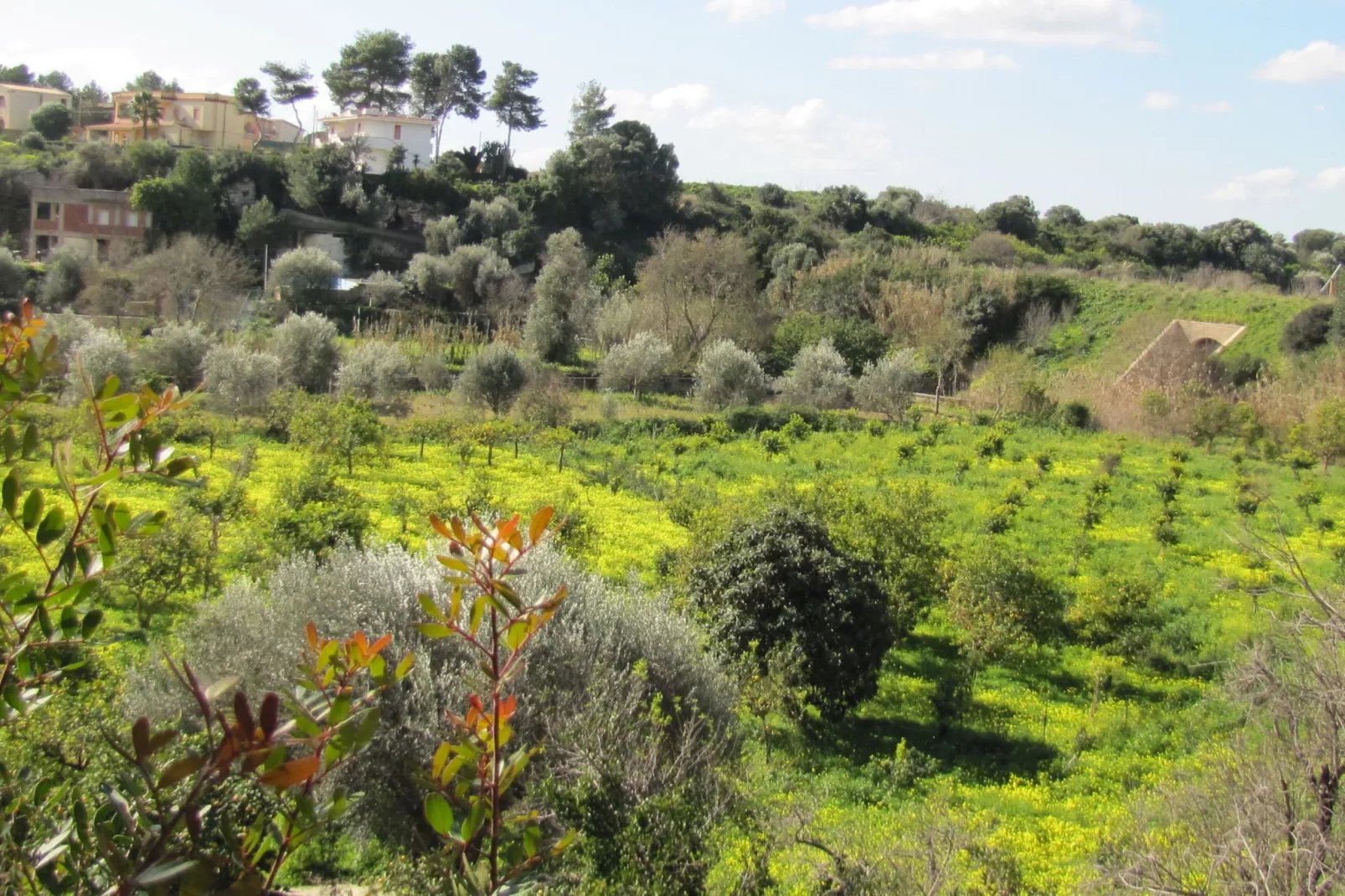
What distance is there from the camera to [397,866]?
4.20 metres

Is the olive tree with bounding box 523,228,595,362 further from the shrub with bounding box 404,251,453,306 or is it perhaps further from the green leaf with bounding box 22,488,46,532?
the green leaf with bounding box 22,488,46,532

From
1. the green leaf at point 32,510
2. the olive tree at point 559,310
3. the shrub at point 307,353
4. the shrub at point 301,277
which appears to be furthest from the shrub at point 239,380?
the green leaf at point 32,510

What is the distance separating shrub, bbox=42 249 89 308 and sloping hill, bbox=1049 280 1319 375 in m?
32.5

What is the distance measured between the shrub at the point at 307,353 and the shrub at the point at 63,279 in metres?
12.0

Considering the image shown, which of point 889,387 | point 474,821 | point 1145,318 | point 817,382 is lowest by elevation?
point 817,382

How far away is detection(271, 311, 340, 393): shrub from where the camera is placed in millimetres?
26469

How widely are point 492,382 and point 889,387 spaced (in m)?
9.83

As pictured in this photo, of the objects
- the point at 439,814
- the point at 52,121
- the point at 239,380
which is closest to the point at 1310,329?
the point at 239,380

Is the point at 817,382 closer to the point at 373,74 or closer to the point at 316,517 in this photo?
the point at 316,517

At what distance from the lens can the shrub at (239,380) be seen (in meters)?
22.4

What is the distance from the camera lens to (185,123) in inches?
Result: 2015

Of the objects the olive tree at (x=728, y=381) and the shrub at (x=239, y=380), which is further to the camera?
the olive tree at (x=728, y=381)

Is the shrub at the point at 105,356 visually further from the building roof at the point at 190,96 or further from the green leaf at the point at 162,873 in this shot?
the building roof at the point at 190,96

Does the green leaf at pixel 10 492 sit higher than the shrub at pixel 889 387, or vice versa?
the green leaf at pixel 10 492
